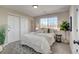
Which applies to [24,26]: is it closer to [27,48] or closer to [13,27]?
[13,27]

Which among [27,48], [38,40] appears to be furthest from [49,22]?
[27,48]

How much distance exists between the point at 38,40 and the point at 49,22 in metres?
0.65

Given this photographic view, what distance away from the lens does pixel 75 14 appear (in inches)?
71.6

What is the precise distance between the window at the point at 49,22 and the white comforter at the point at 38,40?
10.6 inches

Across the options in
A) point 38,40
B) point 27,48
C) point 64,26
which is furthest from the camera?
point 38,40

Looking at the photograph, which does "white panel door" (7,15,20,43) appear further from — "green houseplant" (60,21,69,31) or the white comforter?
"green houseplant" (60,21,69,31)

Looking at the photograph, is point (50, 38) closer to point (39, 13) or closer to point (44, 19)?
point (44, 19)

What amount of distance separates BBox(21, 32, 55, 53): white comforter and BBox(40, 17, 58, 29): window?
270 millimetres

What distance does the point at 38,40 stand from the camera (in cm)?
254

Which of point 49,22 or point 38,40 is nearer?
point 49,22

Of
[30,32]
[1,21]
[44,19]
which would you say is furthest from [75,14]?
[1,21]

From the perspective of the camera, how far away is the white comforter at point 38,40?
240 cm

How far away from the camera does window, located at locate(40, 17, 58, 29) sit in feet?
7.64

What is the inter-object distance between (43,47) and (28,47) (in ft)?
1.49
